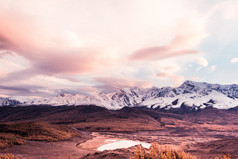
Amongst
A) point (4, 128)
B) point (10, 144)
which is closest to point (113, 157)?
point (10, 144)

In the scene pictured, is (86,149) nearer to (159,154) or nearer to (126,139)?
(126,139)

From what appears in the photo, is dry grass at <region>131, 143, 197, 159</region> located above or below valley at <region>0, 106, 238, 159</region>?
above

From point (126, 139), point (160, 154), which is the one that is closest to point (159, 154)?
point (160, 154)

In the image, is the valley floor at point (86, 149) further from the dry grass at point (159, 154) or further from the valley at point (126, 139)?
the dry grass at point (159, 154)

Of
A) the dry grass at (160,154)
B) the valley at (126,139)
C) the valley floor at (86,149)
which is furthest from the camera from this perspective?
the valley at (126,139)

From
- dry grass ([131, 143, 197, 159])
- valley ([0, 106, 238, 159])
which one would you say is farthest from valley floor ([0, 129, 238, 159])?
dry grass ([131, 143, 197, 159])

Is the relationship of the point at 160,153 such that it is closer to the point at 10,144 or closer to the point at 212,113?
the point at 10,144

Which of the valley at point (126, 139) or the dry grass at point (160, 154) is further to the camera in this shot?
the valley at point (126, 139)

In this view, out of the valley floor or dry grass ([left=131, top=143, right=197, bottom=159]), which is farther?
the valley floor

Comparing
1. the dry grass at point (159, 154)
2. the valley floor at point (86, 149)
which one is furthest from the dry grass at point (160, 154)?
the valley floor at point (86, 149)

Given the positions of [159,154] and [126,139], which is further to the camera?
[126,139]

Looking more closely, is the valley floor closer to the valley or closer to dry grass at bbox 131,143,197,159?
the valley

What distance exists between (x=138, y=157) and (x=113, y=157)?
7.78 m

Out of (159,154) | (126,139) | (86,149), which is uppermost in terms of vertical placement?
(159,154)
